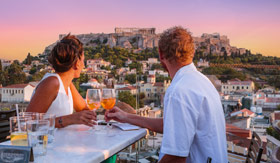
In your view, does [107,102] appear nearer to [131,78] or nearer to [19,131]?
[19,131]

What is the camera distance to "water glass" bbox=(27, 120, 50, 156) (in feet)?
2.13

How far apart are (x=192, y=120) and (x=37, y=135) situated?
389mm

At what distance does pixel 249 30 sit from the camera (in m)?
24.8

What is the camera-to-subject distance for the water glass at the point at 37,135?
649 mm

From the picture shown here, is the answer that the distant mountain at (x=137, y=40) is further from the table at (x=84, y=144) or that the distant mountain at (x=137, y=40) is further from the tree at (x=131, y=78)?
the table at (x=84, y=144)

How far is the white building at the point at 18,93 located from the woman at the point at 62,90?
16064 mm

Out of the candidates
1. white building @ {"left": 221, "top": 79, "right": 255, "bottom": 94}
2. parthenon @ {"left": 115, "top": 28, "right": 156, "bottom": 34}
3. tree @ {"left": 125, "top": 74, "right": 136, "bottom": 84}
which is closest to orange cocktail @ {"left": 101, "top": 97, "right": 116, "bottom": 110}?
white building @ {"left": 221, "top": 79, "right": 255, "bottom": 94}

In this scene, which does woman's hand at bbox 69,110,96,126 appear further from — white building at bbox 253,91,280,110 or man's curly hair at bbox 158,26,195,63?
white building at bbox 253,91,280,110

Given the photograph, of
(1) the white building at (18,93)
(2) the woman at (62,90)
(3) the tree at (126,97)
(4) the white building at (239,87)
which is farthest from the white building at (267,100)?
(1) the white building at (18,93)

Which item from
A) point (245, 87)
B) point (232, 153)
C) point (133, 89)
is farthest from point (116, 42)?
point (232, 153)

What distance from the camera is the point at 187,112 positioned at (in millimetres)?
662

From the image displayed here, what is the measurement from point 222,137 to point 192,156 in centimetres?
12

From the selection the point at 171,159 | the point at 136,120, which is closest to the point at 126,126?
the point at 136,120

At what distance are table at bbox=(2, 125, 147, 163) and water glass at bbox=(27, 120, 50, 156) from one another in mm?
22
